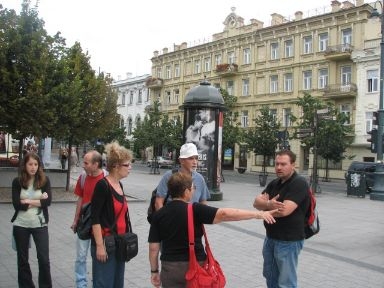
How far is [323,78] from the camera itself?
40281mm

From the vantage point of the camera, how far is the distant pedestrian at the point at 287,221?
4348mm

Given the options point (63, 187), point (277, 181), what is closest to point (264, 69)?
point (63, 187)

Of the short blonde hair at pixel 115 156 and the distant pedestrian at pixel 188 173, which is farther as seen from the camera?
the distant pedestrian at pixel 188 173

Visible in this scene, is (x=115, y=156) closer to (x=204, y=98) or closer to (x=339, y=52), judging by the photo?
(x=204, y=98)

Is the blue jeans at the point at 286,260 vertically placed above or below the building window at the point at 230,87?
below

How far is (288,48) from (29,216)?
41.1 metres

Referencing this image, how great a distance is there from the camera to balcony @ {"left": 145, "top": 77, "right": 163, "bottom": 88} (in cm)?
5847

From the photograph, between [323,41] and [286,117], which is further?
[286,117]

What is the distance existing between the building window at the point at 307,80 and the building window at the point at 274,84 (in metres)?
3.09

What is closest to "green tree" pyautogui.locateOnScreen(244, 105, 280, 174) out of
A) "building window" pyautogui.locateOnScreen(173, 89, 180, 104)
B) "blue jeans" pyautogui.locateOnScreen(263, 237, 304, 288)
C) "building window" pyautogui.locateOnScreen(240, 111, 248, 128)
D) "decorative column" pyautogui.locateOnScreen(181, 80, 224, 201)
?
"building window" pyautogui.locateOnScreen(240, 111, 248, 128)

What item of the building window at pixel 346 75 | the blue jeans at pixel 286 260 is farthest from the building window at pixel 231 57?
the blue jeans at pixel 286 260

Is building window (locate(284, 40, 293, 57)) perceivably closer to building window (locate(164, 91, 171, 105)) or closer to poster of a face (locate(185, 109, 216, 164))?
building window (locate(164, 91, 171, 105))

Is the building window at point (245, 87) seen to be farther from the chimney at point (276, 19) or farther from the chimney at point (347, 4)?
the chimney at point (347, 4)

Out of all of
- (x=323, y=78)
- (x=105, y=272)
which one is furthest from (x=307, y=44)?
(x=105, y=272)
